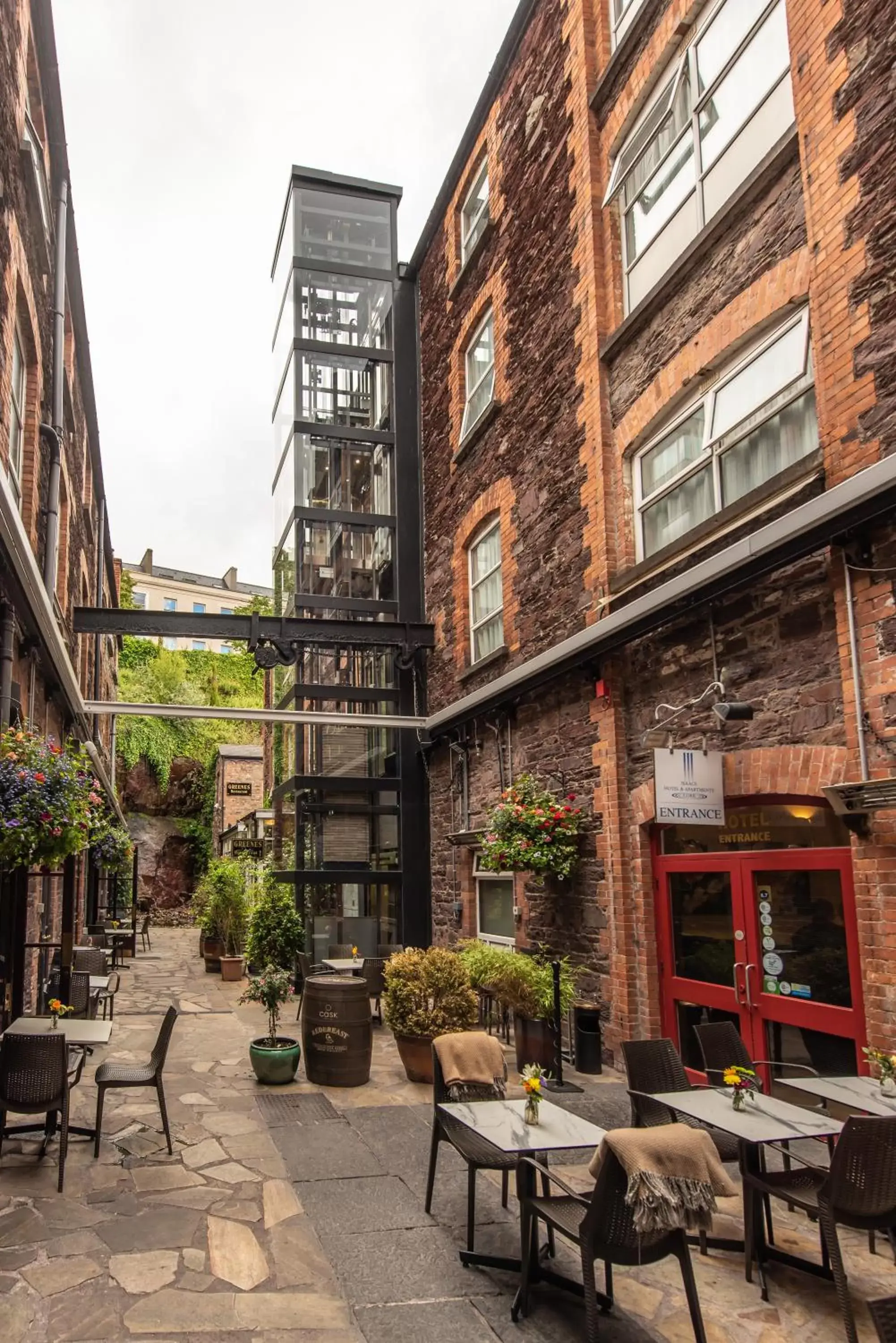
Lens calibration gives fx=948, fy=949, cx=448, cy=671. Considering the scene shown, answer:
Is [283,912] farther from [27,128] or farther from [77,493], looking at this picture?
[27,128]

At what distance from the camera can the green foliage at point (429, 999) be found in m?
8.48

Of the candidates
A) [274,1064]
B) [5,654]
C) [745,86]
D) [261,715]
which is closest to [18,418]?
[5,654]

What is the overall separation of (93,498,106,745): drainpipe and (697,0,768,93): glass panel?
13.0 metres

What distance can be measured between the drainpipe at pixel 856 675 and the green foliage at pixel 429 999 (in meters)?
4.38

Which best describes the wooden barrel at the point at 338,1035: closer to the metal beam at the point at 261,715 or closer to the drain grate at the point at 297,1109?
the drain grate at the point at 297,1109

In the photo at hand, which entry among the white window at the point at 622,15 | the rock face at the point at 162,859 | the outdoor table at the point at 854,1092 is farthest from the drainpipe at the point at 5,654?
the rock face at the point at 162,859

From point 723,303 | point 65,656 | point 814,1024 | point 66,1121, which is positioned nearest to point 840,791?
point 814,1024

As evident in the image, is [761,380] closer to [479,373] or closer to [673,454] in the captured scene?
[673,454]

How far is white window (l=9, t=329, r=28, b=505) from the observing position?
8.93 m

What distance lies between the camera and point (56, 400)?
10.2 metres

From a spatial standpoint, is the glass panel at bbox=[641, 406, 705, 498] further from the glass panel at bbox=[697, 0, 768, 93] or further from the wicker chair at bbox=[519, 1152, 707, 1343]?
the wicker chair at bbox=[519, 1152, 707, 1343]

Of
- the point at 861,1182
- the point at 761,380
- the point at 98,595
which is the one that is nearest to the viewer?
the point at 861,1182

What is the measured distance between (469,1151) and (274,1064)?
13.1 feet

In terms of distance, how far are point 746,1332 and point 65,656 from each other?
29.3ft
